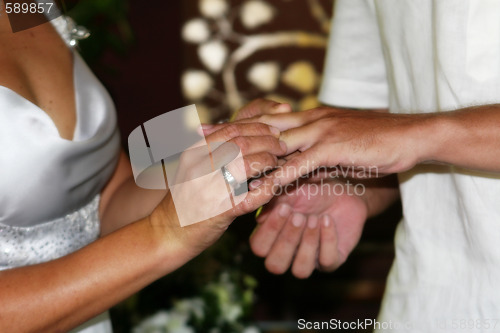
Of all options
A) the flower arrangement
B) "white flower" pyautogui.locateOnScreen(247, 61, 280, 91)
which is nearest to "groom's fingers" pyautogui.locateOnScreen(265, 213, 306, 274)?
the flower arrangement

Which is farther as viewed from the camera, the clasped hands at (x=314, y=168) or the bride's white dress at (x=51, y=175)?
the bride's white dress at (x=51, y=175)

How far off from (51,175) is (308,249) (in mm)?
487

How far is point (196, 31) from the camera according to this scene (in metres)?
3.20

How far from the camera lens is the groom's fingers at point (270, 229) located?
1.11 meters

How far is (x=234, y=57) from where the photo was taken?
322cm

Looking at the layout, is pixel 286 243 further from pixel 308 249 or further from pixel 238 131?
pixel 238 131

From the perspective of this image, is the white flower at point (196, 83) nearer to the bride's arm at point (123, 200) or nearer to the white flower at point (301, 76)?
the white flower at point (301, 76)

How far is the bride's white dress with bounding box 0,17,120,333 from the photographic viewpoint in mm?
976

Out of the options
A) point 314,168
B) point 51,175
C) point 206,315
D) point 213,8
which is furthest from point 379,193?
point 213,8

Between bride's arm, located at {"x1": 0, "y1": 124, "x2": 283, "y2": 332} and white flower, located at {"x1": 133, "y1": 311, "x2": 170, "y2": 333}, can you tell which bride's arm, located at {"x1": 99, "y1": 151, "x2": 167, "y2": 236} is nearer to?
bride's arm, located at {"x1": 0, "y1": 124, "x2": 283, "y2": 332}

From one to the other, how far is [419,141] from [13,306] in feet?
2.05

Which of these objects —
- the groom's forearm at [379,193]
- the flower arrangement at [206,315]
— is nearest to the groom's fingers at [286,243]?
the groom's forearm at [379,193]

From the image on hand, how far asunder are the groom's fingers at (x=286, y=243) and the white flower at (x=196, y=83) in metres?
2.20

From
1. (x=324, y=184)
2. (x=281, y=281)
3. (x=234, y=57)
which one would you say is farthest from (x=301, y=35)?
(x=324, y=184)
